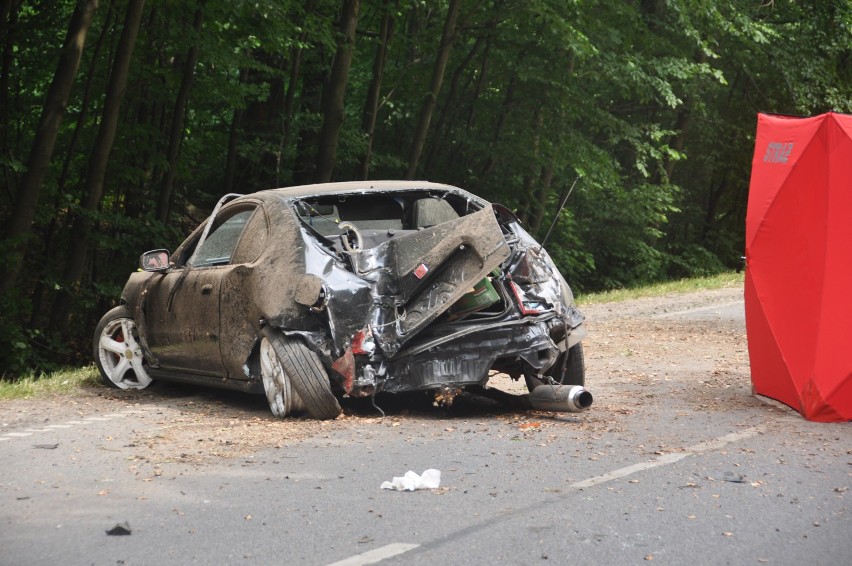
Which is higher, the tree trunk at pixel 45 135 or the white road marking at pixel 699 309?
the tree trunk at pixel 45 135

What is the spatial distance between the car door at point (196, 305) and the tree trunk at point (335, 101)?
1065cm

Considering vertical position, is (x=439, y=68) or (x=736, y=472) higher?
(x=439, y=68)

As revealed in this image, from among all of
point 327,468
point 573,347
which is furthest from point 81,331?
point 327,468

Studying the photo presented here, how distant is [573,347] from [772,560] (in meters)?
4.05

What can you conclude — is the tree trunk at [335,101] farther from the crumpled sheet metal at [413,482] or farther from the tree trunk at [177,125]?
the crumpled sheet metal at [413,482]

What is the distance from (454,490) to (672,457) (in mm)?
1535

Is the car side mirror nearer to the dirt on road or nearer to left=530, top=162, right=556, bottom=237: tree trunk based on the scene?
the dirt on road

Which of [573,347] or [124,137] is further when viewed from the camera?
[124,137]

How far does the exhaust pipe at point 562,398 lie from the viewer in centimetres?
800

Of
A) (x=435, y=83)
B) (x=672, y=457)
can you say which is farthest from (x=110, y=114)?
(x=672, y=457)

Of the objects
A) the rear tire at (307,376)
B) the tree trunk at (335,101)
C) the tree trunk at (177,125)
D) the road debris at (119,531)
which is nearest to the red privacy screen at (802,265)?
the rear tire at (307,376)

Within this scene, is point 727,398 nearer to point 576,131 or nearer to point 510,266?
point 510,266

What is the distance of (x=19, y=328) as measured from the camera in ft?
54.2

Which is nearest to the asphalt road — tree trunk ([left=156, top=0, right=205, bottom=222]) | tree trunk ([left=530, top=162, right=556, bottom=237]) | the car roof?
the car roof
